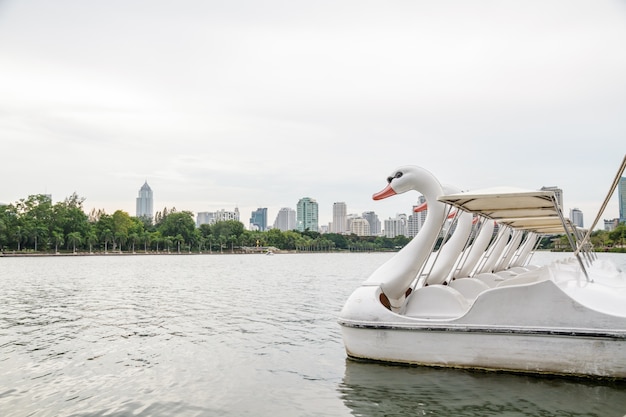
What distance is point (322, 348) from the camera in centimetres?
1213

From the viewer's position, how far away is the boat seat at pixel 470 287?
11844mm

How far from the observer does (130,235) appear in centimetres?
12912

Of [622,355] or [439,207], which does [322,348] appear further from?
[622,355]

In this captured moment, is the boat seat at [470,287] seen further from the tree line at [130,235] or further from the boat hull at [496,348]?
the tree line at [130,235]

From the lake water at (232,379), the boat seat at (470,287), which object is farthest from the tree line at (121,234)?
the boat seat at (470,287)

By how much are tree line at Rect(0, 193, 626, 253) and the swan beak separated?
75026 millimetres

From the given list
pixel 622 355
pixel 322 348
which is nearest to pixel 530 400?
pixel 622 355

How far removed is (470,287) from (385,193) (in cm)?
293

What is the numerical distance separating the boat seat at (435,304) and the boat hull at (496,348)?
3.17 feet

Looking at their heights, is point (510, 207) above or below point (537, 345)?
above

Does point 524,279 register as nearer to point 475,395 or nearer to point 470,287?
point 470,287

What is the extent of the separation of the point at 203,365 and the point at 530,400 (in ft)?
19.0

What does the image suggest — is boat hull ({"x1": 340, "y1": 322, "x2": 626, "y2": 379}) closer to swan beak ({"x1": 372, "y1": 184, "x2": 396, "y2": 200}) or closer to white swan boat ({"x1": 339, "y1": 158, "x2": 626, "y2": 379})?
white swan boat ({"x1": 339, "y1": 158, "x2": 626, "y2": 379})

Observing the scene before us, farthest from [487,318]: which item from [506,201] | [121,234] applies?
[121,234]
